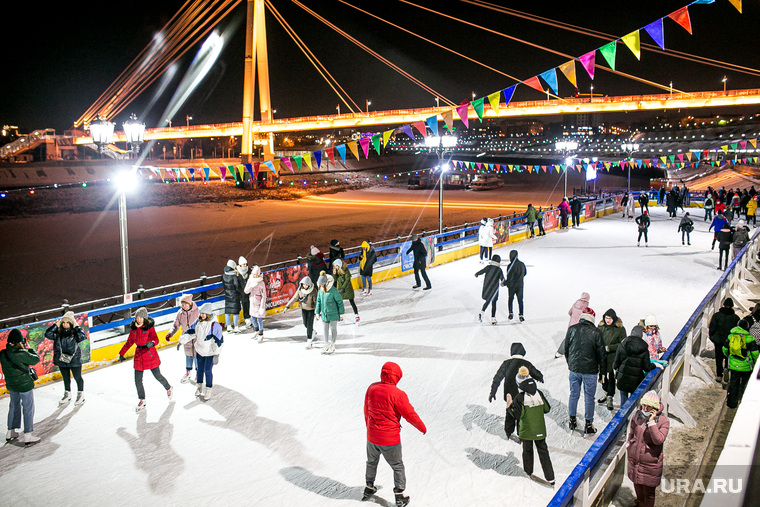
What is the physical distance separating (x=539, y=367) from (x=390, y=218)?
21282mm

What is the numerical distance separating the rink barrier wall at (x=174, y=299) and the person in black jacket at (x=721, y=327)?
23.0 feet

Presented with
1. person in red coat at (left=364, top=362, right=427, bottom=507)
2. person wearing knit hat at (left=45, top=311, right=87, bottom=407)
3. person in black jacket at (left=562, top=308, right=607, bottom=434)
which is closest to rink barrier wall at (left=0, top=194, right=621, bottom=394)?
person wearing knit hat at (left=45, top=311, right=87, bottom=407)

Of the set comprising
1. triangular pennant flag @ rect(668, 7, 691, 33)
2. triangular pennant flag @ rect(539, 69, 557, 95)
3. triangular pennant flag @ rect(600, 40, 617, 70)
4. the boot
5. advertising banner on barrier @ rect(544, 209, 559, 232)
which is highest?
triangular pennant flag @ rect(668, 7, 691, 33)

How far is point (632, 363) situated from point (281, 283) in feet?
22.5

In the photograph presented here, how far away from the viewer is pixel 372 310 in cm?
1048

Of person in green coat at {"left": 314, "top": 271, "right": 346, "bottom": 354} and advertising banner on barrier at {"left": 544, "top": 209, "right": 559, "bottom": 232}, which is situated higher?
advertising banner on barrier at {"left": 544, "top": 209, "right": 559, "bottom": 232}

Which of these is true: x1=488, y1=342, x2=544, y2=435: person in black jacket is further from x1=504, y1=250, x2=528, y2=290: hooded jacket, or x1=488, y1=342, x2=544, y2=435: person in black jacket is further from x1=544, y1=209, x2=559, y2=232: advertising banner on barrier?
x1=544, y1=209, x2=559, y2=232: advertising banner on barrier

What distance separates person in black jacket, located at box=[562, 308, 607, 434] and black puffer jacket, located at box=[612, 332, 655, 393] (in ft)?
0.63

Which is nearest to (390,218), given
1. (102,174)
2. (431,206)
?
(431,206)

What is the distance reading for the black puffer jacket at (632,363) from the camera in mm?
5102

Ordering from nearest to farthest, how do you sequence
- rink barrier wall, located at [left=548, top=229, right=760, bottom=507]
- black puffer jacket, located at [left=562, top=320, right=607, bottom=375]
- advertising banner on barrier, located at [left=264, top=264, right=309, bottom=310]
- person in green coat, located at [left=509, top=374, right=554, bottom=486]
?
rink barrier wall, located at [left=548, top=229, right=760, bottom=507], person in green coat, located at [left=509, top=374, right=554, bottom=486], black puffer jacket, located at [left=562, top=320, right=607, bottom=375], advertising banner on barrier, located at [left=264, top=264, right=309, bottom=310]

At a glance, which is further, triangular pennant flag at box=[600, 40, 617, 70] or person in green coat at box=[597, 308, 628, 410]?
triangular pennant flag at box=[600, 40, 617, 70]

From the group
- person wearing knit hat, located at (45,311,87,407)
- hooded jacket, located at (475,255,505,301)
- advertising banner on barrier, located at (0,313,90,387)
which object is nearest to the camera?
person wearing knit hat, located at (45,311,87,407)

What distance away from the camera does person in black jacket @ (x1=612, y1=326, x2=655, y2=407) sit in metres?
5.10
